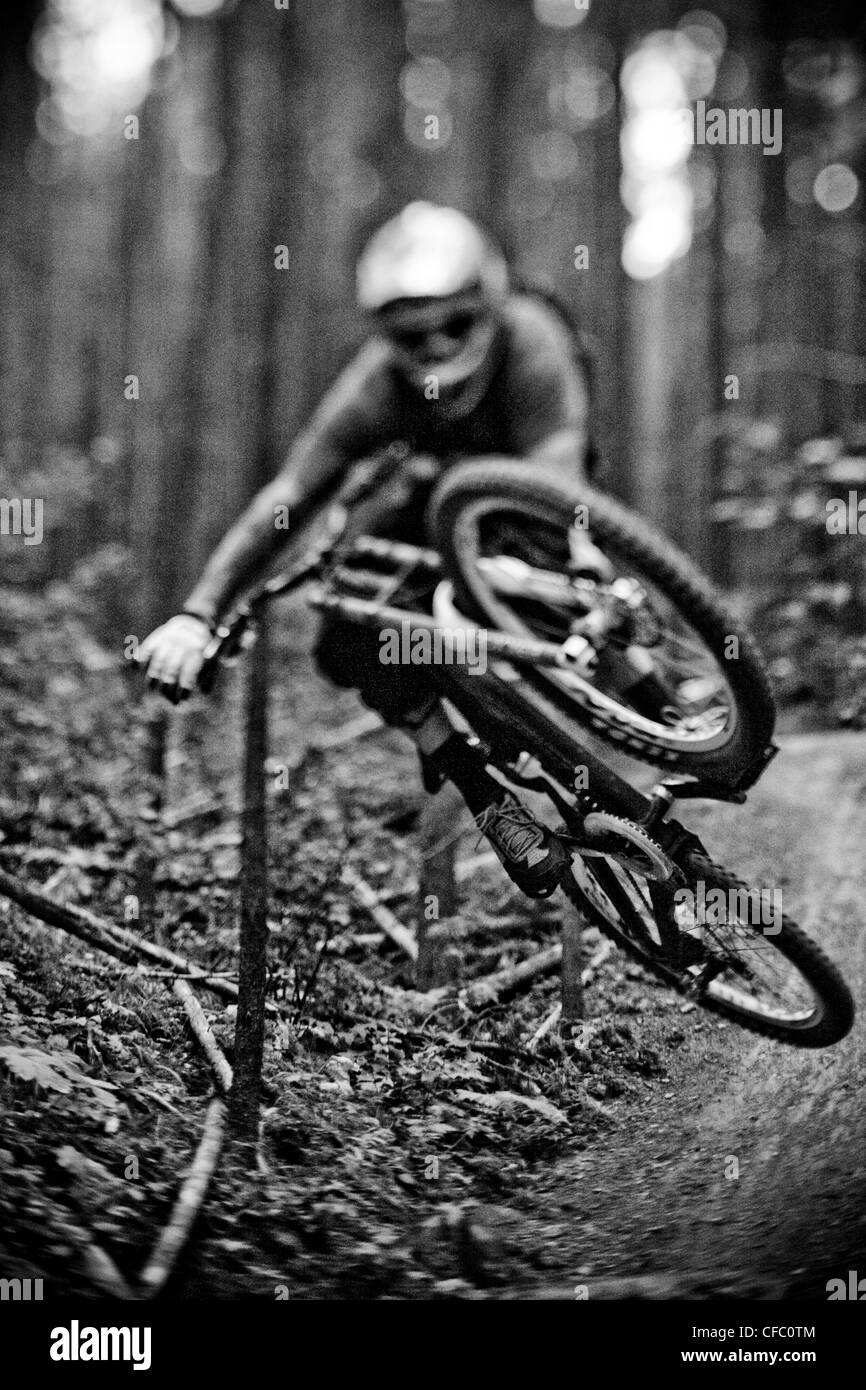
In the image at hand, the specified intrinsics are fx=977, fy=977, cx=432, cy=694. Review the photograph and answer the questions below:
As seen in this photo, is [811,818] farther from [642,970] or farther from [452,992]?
[452,992]

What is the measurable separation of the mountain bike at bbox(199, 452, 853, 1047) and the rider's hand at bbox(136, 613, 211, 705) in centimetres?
7

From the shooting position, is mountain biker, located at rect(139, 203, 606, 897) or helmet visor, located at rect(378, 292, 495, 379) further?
helmet visor, located at rect(378, 292, 495, 379)

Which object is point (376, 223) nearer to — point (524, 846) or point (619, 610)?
point (619, 610)

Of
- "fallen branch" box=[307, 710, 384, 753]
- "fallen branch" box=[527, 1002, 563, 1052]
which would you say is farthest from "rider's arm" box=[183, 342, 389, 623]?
"fallen branch" box=[527, 1002, 563, 1052]

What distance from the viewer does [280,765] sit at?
404 cm

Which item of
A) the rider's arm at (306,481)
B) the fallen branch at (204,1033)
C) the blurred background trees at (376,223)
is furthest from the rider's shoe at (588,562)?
the fallen branch at (204,1033)

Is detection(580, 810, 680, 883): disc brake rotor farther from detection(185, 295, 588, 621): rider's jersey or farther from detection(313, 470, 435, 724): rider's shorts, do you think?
detection(185, 295, 588, 621): rider's jersey

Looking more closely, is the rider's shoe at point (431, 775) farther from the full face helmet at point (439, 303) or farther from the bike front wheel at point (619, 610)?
the full face helmet at point (439, 303)

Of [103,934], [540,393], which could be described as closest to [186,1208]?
[103,934]

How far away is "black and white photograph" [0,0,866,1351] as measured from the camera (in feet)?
8.99

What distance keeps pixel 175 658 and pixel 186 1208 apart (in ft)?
5.13

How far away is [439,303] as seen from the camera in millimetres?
3182

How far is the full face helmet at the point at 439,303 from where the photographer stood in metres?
3.19

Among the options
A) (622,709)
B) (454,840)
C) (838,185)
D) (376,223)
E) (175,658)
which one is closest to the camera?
(622,709)
